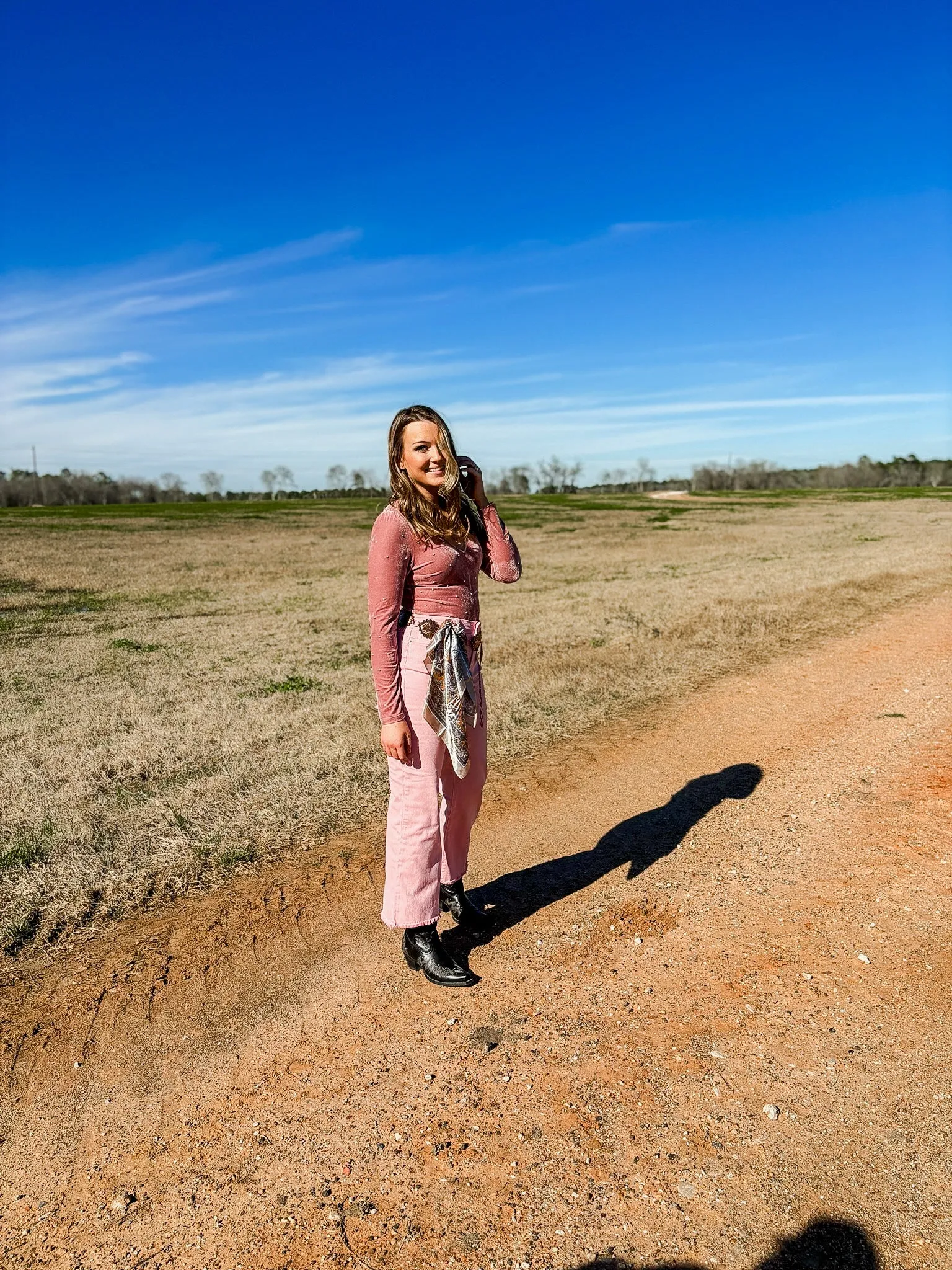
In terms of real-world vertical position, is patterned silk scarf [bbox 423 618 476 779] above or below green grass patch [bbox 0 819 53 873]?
above

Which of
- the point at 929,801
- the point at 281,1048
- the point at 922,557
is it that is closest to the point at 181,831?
the point at 281,1048

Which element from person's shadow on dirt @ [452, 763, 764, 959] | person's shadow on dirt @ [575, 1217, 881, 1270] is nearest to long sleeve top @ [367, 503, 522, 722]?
person's shadow on dirt @ [452, 763, 764, 959]

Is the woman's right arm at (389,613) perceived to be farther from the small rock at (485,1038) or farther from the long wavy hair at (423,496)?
the small rock at (485,1038)

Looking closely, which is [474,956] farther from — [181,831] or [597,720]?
[597,720]

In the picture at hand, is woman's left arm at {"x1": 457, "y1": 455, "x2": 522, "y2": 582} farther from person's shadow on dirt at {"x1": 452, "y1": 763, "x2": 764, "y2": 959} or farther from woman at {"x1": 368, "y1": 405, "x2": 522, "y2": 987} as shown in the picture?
person's shadow on dirt at {"x1": 452, "y1": 763, "x2": 764, "y2": 959}

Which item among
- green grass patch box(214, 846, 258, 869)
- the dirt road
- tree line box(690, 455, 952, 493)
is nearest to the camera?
the dirt road

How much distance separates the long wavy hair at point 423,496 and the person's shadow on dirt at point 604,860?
1.96 meters

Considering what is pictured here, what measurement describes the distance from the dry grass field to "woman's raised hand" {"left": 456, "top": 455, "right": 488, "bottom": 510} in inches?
102

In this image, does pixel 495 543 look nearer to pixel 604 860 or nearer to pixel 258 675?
pixel 604 860

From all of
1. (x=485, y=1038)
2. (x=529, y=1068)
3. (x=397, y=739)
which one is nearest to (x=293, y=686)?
(x=397, y=739)

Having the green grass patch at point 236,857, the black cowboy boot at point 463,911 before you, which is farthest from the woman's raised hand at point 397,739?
the green grass patch at point 236,857

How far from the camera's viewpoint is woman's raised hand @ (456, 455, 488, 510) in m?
3.34

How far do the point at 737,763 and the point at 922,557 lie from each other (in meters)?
14.5

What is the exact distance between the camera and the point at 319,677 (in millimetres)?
9539
